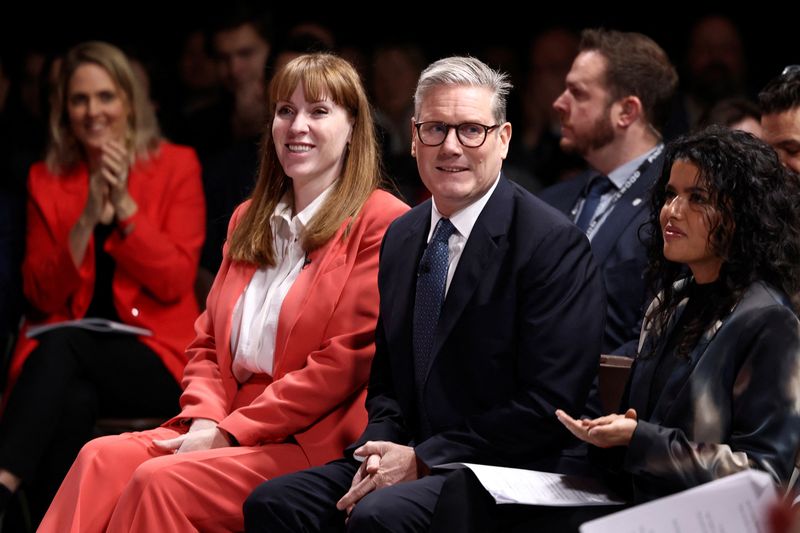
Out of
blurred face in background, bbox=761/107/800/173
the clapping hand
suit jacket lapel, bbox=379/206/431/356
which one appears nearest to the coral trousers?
suit jacket lapel, bbox=379/206/431/356

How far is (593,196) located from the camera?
173 inches

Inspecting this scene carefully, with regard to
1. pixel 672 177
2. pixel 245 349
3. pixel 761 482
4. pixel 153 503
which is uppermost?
pixel 672 177

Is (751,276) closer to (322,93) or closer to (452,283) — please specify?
(452,283)

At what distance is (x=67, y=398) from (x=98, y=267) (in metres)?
0.57

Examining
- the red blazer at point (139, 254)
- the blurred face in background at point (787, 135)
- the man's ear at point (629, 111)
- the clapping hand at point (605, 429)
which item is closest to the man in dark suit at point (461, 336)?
the clapping hand at point (605, 429)

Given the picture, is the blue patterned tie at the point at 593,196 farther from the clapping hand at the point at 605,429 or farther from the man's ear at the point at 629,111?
the clapping hand at the point at 605,429

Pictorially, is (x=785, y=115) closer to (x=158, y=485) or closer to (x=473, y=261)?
(x=473, y=261)

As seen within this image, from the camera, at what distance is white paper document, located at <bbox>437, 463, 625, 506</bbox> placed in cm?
279

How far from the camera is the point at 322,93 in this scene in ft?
12.2

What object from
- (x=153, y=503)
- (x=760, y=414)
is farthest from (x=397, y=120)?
(x=760, y=414)

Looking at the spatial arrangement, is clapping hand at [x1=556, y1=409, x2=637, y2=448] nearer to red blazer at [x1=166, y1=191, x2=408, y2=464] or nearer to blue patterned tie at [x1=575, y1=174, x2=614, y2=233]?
red blazer at [x1=166, y1=191, x2=408, y2=464]

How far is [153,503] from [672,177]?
1.50m

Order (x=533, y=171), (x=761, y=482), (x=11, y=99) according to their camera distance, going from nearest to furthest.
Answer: (x=761, y=482) < (x=533, y=171) < (x=11, y=99)

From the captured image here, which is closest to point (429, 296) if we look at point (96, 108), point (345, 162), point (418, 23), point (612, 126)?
point (345, 162)
